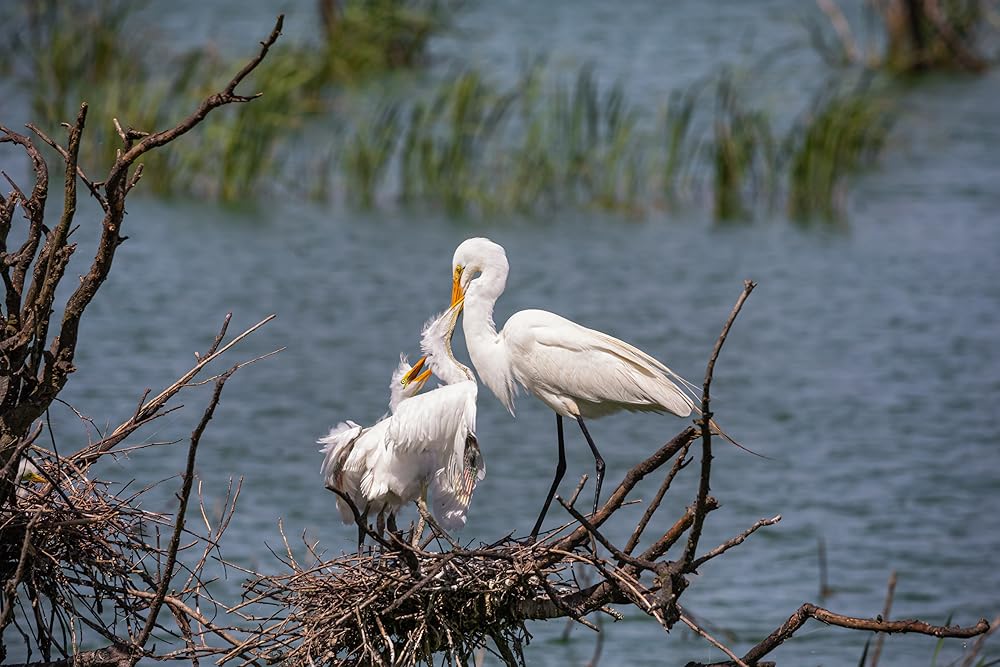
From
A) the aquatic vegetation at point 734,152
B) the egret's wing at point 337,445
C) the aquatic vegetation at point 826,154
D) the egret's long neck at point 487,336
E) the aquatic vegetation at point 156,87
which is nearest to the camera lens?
the egret's wing at point 337,445

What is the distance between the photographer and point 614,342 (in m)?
5.46

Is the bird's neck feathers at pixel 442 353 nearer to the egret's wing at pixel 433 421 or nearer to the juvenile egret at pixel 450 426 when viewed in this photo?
the juvenile egret at pixel 450 426

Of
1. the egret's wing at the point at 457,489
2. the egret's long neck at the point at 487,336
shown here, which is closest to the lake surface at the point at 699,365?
the egret's long neck at the point at 487,336

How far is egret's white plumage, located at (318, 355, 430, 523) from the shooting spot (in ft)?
15.6

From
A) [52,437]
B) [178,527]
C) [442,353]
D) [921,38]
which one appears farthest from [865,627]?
[921,38]

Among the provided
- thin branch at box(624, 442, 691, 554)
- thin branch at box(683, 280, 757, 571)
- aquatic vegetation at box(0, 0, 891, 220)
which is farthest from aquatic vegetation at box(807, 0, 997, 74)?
thin branch at box(683, 280, 757, 571)

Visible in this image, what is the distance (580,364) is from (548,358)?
0.39ft

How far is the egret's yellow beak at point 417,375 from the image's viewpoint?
5074 millimetres

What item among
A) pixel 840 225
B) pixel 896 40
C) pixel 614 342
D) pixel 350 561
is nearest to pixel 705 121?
pixel 840 225

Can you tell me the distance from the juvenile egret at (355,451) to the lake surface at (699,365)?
3.46 metres

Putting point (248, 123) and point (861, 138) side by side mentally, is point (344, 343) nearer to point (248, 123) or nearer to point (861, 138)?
point (248, 123)

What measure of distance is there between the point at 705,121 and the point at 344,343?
→ 726 cm

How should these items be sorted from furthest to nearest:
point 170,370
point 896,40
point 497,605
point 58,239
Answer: point 896,40
point 170,370
point 497,605
point 58,239

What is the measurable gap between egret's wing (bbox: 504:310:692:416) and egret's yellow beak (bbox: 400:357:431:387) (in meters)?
0.40
